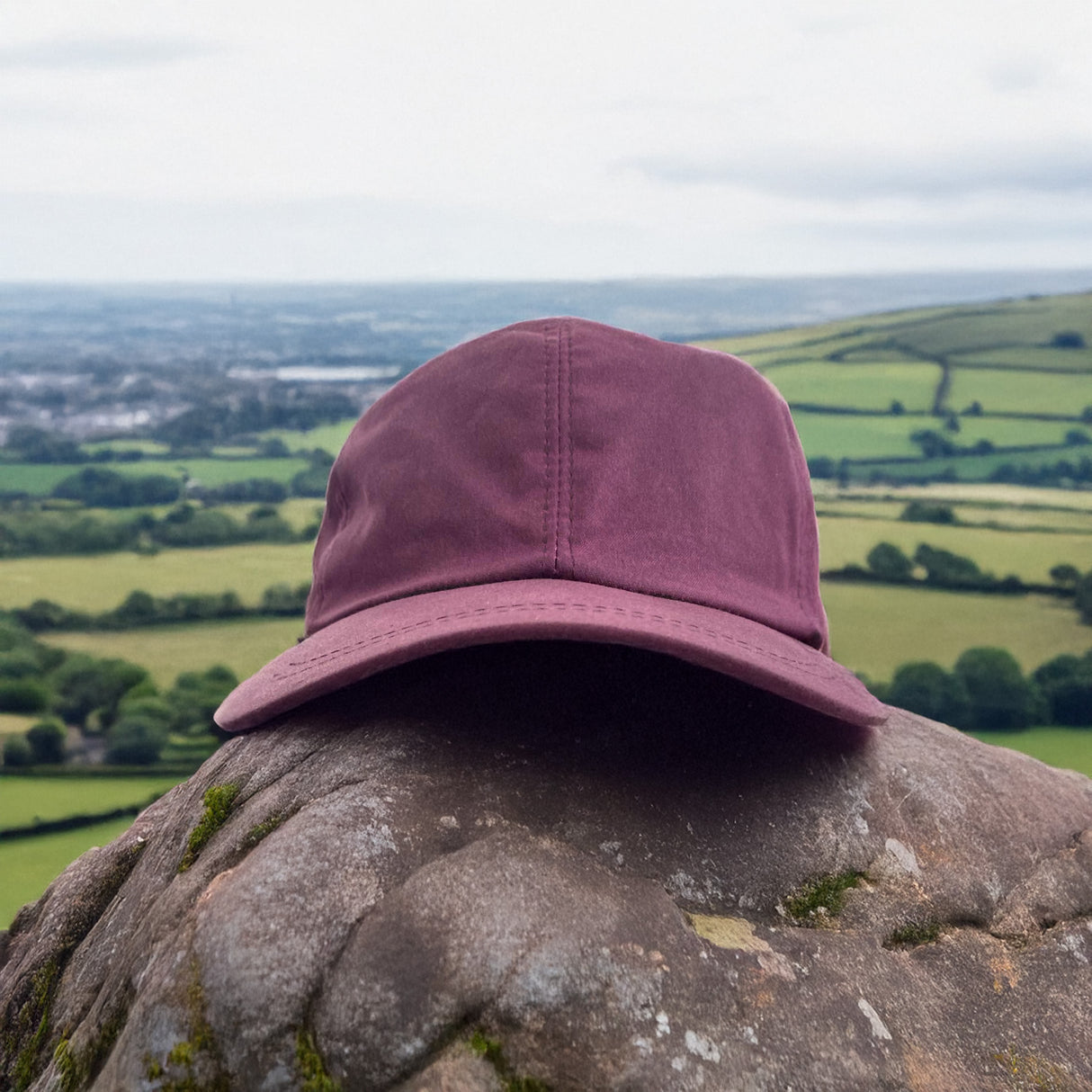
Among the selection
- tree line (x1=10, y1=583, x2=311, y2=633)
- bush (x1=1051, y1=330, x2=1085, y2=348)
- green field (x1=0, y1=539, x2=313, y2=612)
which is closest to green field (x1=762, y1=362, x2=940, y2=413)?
bush (x1=1051, y1=330, x2=1085, y2=348)

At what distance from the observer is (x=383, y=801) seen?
271 centimetres

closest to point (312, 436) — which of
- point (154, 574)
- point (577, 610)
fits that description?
point (154, 574)

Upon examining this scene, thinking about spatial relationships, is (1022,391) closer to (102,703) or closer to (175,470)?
(175,470)

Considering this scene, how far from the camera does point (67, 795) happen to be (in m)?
7.97

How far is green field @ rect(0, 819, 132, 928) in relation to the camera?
647 centimetres

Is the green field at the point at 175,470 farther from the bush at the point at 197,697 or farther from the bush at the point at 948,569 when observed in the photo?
the bush at the point at 948,569

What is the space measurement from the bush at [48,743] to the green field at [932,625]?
680 centimetres

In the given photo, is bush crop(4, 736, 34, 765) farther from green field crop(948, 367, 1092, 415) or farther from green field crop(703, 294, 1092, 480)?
green field crop(948, 367, 1092, 415)

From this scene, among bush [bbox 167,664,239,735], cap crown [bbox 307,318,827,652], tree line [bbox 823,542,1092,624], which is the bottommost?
bush [bbox 167,664,239,735]

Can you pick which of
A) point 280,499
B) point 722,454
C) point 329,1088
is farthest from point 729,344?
point 329,1088

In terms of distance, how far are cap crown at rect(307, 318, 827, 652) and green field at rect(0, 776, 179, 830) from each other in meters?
5.07

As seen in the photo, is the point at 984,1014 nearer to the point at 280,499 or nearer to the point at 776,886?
the point at 776,886

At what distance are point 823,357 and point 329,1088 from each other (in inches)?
897

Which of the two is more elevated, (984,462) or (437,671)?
(437,671)
